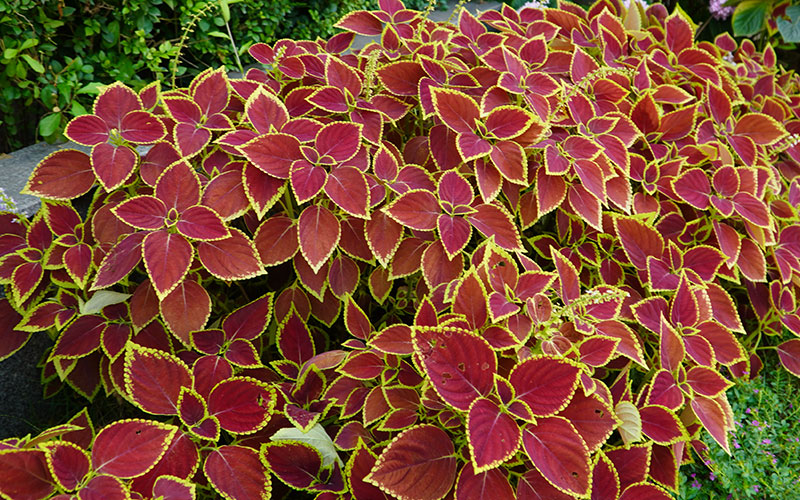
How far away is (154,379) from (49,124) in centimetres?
129

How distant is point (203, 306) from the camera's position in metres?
1.29

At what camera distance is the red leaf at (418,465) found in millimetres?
982

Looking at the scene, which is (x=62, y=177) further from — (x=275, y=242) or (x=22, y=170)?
(x=22, y=170)

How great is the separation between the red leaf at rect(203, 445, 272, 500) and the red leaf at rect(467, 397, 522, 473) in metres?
0.40

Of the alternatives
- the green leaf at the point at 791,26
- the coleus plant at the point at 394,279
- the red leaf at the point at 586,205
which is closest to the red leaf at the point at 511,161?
the coleus plant at the point at 394,279

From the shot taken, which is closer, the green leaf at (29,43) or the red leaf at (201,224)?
the red leaf at (201,224)

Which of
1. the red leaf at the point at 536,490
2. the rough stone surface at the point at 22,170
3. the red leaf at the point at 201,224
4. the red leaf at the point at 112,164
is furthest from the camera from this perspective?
the rough stone surface at the point at 22,170

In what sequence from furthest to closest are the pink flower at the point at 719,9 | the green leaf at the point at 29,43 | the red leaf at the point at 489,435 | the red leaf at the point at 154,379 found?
the pink flower at the point at 719,9 → the green leaf at the point at 29,43 → the red leaf at the point at 154,379 → the red leaf at the point at 489,435

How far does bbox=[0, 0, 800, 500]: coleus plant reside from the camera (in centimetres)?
103

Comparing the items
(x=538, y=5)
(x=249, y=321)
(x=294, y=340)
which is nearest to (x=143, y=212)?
(x=249, y=321)

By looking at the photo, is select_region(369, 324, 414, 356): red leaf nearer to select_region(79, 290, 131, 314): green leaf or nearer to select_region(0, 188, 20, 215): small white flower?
select_region(79, 290, 131, 314): green leaf

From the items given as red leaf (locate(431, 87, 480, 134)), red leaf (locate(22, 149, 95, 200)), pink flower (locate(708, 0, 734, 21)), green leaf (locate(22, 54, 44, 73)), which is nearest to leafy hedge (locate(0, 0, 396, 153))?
green leaf (locate(22, 54, 44, 73))

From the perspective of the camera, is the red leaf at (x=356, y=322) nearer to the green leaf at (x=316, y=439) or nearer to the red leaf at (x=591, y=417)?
the green leaf at (x=316, y=439)

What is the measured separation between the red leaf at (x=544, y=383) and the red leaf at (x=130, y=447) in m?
0.59
